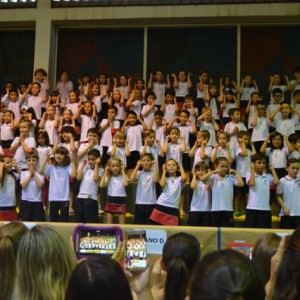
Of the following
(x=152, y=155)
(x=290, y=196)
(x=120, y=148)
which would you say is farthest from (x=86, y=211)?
(x=290, y=196)

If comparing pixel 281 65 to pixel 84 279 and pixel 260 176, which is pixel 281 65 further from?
pixel 84 279

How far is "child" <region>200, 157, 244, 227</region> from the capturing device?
7.40 meters

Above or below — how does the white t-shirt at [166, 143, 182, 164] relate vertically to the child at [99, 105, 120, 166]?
below

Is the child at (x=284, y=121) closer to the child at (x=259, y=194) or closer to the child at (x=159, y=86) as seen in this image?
the child at (x=259, y=194)

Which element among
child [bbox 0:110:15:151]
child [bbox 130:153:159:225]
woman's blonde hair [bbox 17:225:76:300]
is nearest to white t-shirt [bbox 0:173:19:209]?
child [bbox 0:110:15:151]

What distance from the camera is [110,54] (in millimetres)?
13133

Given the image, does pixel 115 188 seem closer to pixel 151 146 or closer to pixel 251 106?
pixel 151 146

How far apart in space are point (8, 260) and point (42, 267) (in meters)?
0.27

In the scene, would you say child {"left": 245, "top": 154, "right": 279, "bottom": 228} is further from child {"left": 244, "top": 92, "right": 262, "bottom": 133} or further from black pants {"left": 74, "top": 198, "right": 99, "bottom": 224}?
black pants {"left": 74, "top": 198, "right": 99, "bottom": 224}

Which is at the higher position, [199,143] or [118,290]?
[199,143]

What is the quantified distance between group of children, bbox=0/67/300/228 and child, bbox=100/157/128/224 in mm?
16

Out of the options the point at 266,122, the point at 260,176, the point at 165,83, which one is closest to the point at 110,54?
the point at 165,83

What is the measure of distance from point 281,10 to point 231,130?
440cm

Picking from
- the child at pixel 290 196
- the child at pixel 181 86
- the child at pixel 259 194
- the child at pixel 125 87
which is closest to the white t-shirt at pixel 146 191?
the child at pixel 259 194
